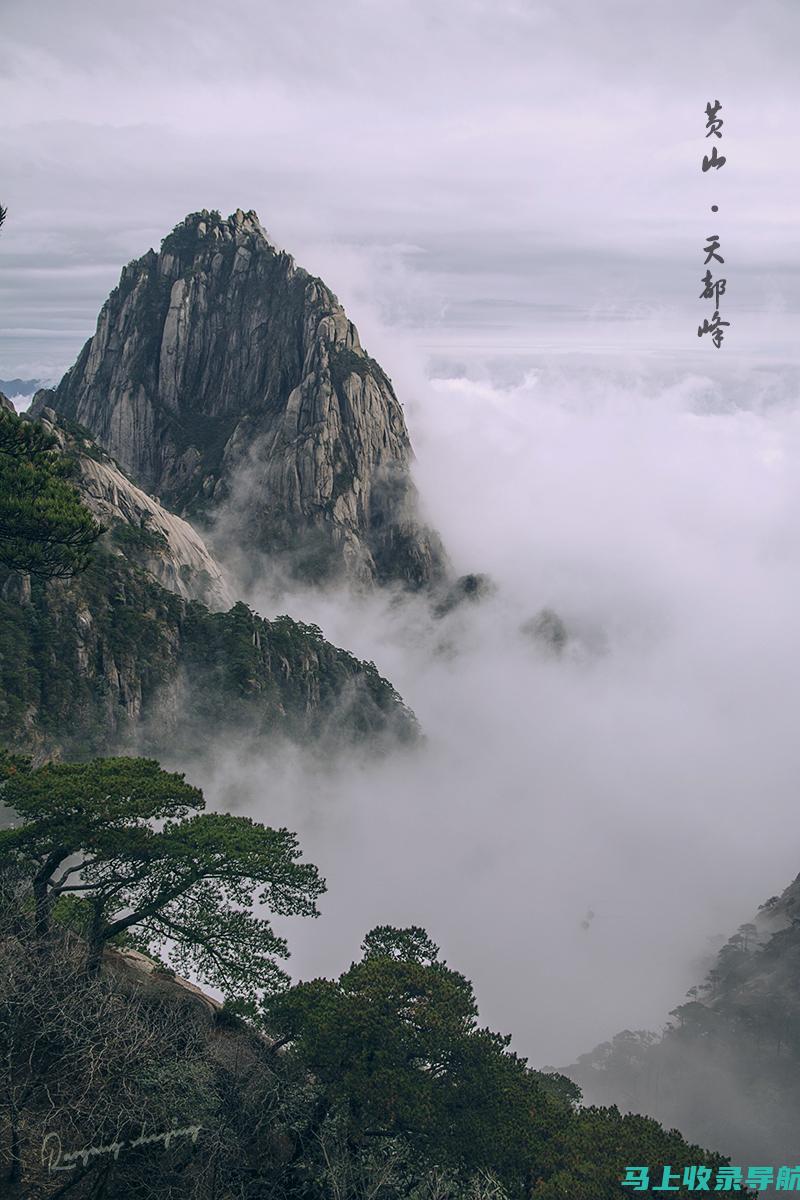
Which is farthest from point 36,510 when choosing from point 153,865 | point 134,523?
point 134,523

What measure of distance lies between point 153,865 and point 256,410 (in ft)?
561

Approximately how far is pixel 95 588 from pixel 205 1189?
70136mm

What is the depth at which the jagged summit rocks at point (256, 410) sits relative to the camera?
591 ft

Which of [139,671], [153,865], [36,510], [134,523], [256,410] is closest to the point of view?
[36,510]

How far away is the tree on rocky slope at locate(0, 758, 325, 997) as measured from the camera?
26.4 metres

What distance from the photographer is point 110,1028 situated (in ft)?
69.0

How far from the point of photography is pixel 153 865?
27.3m

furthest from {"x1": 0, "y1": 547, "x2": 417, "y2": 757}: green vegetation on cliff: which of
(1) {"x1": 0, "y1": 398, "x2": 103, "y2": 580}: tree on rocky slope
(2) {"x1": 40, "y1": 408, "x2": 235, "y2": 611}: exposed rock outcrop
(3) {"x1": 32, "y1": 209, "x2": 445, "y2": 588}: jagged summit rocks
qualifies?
(3) {"x1": 32, "y1": 209, "x2": 445, "y2": 588}: jagged summit rocks

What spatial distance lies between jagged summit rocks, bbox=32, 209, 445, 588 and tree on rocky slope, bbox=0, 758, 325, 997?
15017cm

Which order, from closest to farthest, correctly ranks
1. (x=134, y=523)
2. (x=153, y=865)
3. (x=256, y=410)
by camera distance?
1. (x=153, y=865)
2. (x=134, y=523)
3. (x=256, y=410)

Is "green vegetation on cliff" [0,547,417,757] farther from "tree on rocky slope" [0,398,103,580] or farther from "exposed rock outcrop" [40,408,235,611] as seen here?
"tree on rocky slope" [0,398,103,580]

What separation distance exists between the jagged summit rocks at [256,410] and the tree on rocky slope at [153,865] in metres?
150

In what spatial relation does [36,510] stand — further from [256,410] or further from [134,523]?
[256,410]

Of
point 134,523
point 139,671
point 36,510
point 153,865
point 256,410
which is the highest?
point 256,410
